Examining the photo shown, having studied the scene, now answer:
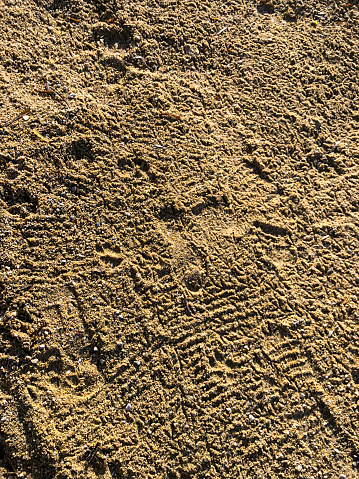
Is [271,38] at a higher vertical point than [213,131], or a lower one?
higher

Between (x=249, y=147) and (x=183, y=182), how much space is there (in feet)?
1.37

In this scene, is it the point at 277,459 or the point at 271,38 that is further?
the point at 271,38

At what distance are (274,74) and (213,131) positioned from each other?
0.52 metres

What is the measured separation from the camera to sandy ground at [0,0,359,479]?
5.46 ft

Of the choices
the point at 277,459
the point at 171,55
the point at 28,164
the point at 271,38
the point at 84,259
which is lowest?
the point at 277,459

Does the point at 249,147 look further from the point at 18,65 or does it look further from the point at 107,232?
the point at 18,65

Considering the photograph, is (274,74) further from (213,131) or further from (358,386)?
(358,386)

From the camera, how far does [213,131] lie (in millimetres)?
2078

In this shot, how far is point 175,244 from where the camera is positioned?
1.91 metres

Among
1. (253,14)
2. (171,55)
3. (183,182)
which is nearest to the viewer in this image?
(183,182)

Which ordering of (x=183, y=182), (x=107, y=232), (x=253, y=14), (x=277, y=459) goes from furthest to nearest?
(x=253, y=14), (x=183, y=182), (x=107, y=232), (x=277, y=459)

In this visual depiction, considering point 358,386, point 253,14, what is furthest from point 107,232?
point 253,14

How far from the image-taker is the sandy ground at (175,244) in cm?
167

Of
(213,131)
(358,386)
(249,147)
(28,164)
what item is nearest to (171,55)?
(213,131)
